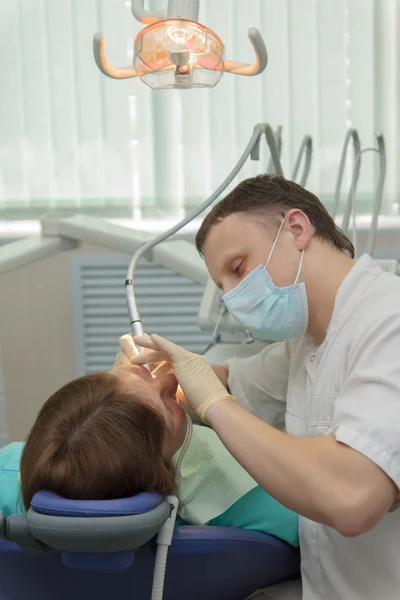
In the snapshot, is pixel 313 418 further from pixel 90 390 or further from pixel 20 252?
pixel 20 252

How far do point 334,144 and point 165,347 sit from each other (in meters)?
2.17

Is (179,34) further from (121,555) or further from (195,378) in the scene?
(121,555)

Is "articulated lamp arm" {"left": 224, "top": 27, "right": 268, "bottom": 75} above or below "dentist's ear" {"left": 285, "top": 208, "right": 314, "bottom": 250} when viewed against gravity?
above

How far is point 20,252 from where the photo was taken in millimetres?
1866

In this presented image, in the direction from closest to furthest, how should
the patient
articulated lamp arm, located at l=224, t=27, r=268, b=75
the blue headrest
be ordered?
the blue headrest < the patient < articulated lamp arm, located at l=224, t=27, r=268, b=75

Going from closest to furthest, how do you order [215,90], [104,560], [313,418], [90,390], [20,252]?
1. [104,560]
2. [90,390]
3. [313,418]
4. [20,252]
5. [215,90]

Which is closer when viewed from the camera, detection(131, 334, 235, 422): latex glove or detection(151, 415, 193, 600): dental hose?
detection(151, 415, 193, 600): dental hose

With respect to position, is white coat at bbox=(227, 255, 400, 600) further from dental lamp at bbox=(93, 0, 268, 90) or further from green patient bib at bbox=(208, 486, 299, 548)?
dental lamp at bbox=(93, 0, 268, 90)

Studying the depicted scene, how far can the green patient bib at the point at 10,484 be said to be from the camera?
1258mm

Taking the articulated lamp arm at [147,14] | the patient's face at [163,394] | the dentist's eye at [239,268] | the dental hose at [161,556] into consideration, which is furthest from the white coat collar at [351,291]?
the articulated lamp arm at [147,14]

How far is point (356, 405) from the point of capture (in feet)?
3.48

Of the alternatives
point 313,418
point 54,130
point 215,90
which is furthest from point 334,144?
point 313,418

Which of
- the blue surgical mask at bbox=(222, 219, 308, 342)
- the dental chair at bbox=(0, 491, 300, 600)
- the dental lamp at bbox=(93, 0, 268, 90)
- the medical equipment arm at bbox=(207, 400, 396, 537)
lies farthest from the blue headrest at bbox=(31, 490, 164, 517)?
the dental lamp at bbox=(93, 0, 268, 90)

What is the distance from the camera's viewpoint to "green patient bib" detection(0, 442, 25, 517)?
1.26 meters
